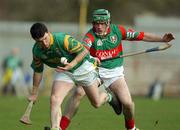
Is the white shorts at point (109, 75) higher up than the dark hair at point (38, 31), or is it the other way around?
the dark hair at point (38, 31)

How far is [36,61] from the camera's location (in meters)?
12.6

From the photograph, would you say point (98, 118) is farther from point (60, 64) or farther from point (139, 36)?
point (60, 64)

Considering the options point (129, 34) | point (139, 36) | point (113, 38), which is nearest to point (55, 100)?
point (113, 38)

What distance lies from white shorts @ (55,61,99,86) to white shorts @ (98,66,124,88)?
3.18 feet

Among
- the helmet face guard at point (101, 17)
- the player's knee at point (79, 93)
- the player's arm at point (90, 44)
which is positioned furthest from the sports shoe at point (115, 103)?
the helmet face guard at point (101, 17)

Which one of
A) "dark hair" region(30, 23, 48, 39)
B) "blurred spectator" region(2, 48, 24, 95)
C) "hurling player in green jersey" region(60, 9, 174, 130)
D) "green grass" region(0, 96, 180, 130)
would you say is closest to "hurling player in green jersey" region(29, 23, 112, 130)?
"dark hair" region(30, 23, 48, 39)

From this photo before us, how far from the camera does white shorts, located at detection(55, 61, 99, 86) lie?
12.6 metres

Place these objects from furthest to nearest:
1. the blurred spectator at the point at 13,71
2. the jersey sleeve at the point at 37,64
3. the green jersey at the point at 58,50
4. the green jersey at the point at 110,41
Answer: the blurred spectator at the point at 13,71, the green jersey at the point at 110,41, the jersey sleeve at the point at 37,64, the green jersey at the point at 58,50

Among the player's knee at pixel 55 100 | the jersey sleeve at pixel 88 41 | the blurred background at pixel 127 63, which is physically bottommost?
the blurred background at pixel 127 63

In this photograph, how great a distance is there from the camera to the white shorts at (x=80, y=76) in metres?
12.6

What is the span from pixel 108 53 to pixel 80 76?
3.82 feet

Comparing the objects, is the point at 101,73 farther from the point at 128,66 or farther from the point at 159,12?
the point at 159,12

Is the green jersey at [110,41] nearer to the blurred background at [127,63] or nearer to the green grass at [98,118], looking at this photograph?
the green grass at [98,118]

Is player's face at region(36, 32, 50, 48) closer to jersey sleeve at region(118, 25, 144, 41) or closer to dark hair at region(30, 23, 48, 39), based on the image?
dark hair at region(30, 23, 48, 39)
